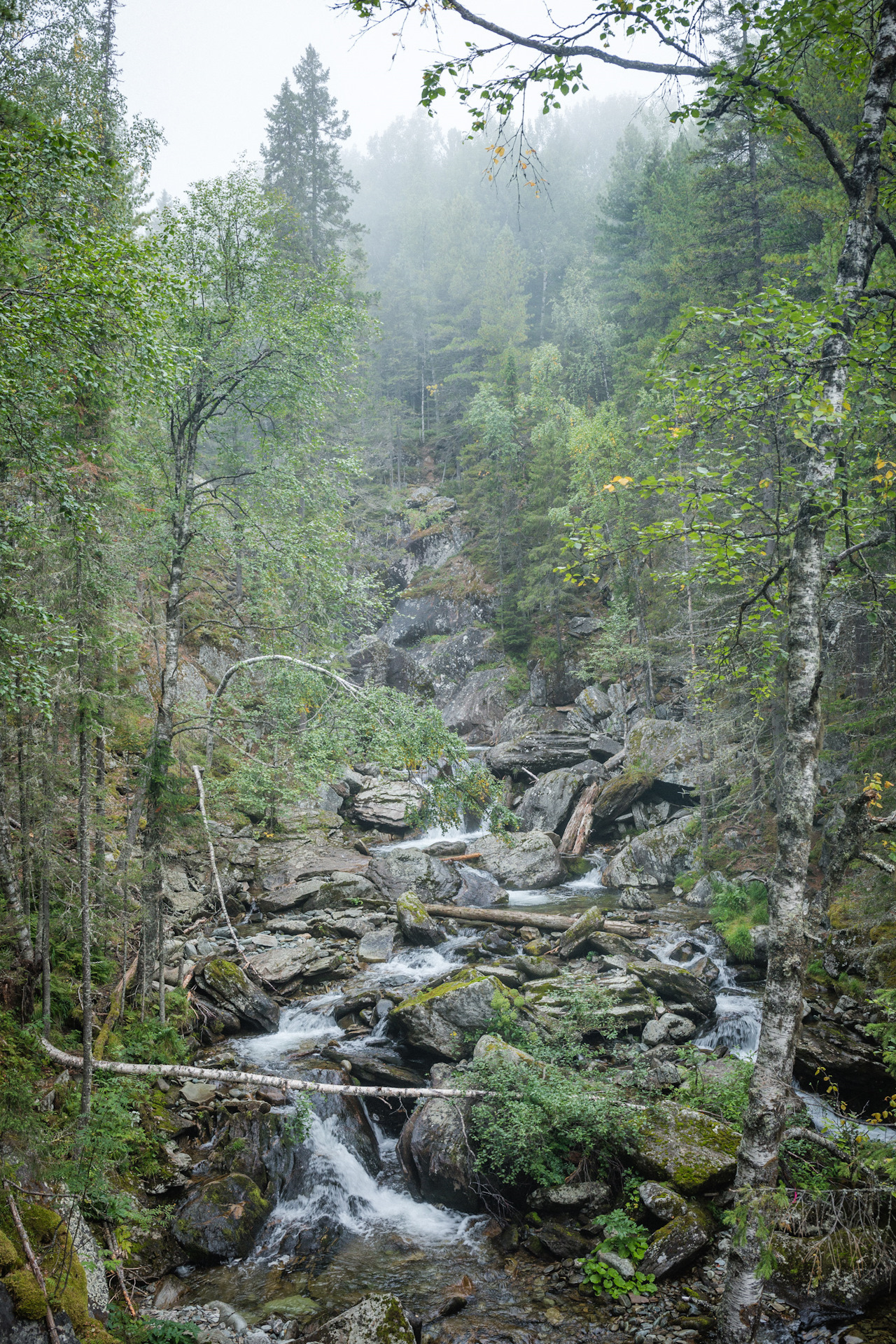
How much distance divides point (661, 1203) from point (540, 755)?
18.6 metres

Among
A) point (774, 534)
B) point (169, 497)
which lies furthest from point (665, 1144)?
point (169, 497)

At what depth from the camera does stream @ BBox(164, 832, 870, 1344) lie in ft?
20.4

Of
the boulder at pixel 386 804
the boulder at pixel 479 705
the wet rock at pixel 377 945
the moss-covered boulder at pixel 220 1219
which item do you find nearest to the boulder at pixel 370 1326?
the moss-covered boulder at pixel 220 1219

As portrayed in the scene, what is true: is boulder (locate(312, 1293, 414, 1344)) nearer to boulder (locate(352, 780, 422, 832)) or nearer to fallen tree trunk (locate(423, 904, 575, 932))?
fallen tree trunk (locate(423, 904, 575, 932))

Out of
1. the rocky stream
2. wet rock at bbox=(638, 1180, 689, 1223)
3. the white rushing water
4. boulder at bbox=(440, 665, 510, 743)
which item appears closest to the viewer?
the rocky stream

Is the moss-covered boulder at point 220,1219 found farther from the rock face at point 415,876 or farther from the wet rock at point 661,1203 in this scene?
the rock face at point 415,876

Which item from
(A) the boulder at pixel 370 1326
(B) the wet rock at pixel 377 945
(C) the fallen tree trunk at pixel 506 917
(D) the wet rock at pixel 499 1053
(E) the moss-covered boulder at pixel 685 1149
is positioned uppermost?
(D) the wet rock at pixel 499 1053

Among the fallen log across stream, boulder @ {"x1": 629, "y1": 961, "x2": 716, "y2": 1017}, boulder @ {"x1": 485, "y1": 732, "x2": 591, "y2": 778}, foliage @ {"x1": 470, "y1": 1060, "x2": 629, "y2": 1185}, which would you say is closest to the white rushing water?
the fallen log across stream

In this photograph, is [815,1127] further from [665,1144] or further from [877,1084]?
[665,1144]

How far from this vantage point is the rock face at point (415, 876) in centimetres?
1666

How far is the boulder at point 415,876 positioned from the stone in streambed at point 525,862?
6.08 feet

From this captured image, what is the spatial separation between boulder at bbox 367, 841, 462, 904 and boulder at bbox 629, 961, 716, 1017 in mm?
6404

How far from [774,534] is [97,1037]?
30.3 feet

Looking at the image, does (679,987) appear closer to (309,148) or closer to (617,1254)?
(617,1254)
